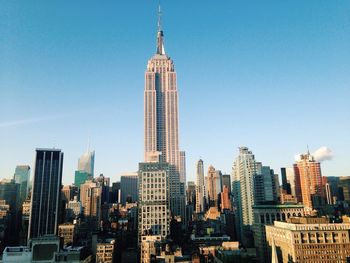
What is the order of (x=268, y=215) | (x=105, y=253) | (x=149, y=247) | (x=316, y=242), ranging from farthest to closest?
1. (x=268, y=215)
2. (x=105, y=253)
3. (x=149, y=247)
4. (x=316, y=242)

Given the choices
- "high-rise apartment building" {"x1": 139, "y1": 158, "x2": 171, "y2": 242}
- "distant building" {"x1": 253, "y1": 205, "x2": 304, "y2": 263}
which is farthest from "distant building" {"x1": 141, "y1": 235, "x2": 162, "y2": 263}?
"distant building" {"x1": 253, "y1": 205, "x2": 304, "y2": 263}

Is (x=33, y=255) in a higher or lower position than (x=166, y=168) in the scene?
lower

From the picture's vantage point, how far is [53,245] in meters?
115

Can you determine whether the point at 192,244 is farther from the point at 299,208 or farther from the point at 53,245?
the point at 53,245

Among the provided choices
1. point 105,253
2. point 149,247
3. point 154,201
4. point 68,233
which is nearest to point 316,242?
point 149,247

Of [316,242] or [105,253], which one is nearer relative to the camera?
[316,242]

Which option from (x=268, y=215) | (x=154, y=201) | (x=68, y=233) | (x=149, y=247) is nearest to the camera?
(x=149, y=247)

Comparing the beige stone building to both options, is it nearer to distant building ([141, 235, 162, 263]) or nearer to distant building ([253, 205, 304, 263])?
distant building ([253, 205, 304, 263])

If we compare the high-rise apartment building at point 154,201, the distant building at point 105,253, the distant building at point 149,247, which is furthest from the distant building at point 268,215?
the distant building at point 105,253

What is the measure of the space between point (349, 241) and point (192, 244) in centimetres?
7350

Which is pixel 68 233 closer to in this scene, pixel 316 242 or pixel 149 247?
pixel 149 247

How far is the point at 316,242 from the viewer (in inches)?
4510

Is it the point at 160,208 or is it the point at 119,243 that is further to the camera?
the point at 119,243

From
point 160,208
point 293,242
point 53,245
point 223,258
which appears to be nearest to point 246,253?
point 223,258
